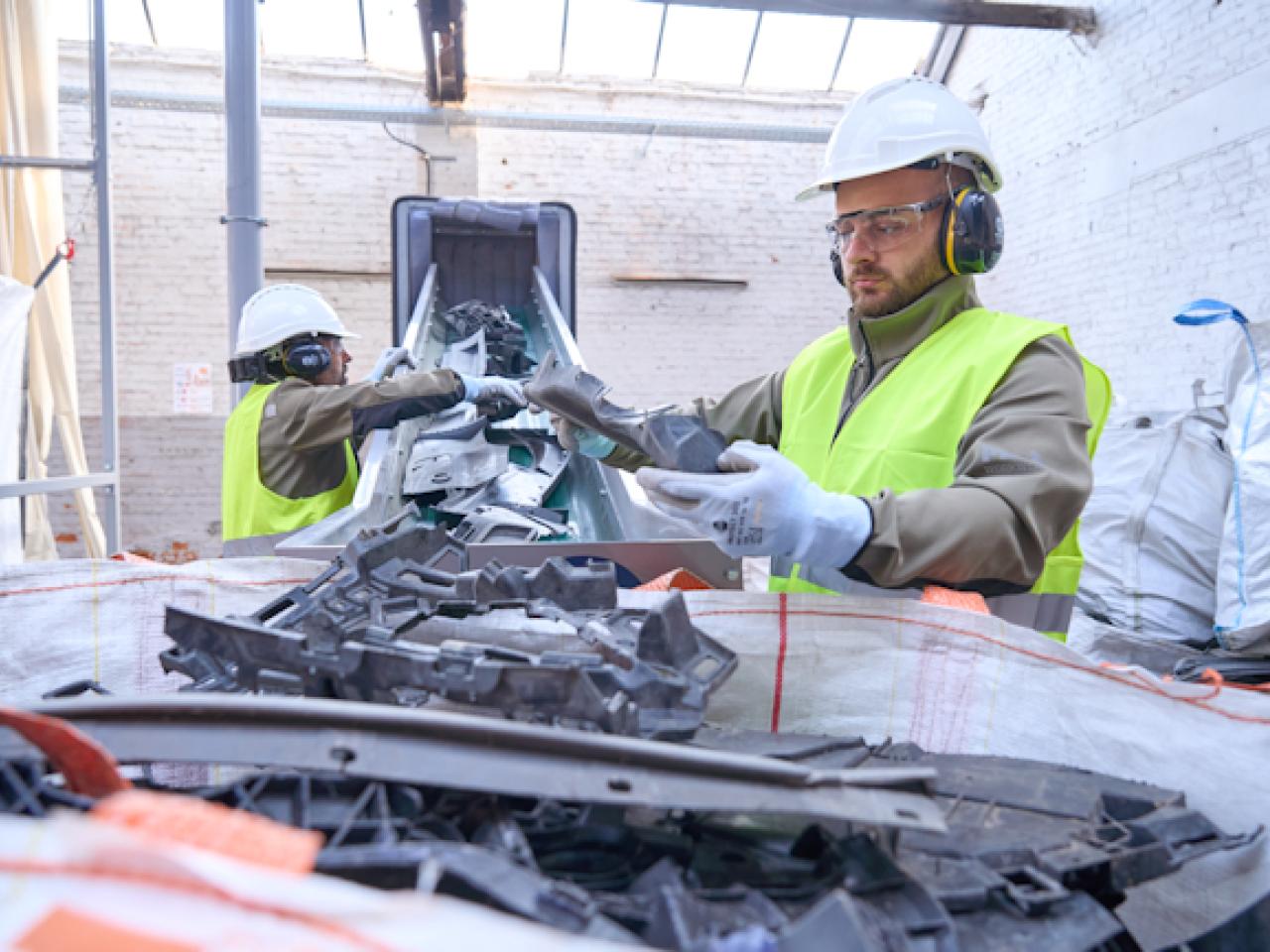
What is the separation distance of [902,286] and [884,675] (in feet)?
2.76

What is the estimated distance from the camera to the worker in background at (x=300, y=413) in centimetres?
315

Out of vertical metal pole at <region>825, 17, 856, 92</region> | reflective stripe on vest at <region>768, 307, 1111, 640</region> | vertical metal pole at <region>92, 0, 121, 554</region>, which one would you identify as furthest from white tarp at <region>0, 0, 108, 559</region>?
vertical metal pole at <region>825, 17, 856, 92</region>

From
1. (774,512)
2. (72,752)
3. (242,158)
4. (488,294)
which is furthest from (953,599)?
(488,294)

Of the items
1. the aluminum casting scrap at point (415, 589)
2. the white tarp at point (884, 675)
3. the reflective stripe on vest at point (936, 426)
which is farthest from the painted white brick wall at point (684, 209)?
the aluminum casting scrap at point (415, 589)

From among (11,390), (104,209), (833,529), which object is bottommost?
(833,529)

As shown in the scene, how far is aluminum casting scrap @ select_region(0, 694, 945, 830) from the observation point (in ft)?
2.45

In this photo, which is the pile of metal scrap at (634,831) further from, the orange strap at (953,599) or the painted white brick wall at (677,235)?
the painted white brick wall at (677,235)

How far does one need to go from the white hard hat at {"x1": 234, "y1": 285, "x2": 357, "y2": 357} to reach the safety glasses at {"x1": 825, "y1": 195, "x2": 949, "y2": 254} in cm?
230

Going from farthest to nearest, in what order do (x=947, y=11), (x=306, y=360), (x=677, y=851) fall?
(x=947, y=11) → (x=306, y=360) → (x=677, y=851)

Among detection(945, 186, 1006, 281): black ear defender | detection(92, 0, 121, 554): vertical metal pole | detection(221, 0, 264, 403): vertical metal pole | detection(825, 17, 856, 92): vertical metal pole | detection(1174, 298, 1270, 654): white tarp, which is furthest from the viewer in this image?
detection(825, 17, 856, 92): vertical metal pole

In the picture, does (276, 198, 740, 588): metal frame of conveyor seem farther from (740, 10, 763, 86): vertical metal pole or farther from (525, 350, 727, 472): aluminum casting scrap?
(740, 10, 763, 86): vertical metal pole

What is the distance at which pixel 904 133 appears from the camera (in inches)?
68.2

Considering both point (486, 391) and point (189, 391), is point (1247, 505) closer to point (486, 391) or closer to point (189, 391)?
point (486, 391)

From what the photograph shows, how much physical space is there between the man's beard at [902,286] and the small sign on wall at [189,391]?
322 inches
